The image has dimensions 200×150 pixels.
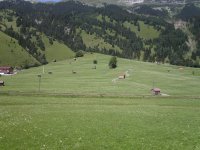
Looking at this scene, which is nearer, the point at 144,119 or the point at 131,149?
the point at 131,149

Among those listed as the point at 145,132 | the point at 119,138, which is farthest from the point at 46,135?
the point at 145,132

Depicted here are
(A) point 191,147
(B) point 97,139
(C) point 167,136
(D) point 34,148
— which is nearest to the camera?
(D) point 34,148

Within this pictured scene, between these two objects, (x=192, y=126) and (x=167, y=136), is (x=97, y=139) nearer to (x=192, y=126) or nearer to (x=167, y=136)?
(x=167, y=136)

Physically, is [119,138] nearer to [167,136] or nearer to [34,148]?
[167,136]

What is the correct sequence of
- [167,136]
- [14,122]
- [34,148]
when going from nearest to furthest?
[34,148] < [167,136] < [14,122]

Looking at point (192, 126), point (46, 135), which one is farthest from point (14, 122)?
point (192, 126)

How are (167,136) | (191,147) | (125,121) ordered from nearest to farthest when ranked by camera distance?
(191,147) → (167,136) → (125,121)

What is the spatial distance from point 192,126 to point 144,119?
23.0 feet

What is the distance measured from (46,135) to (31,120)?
32.6ft

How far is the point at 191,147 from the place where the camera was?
1172 inches

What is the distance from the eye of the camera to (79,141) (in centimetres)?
3109

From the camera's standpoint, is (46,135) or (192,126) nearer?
(46,135)

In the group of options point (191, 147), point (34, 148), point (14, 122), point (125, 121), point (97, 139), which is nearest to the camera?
point (34, 148)

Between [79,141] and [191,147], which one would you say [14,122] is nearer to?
[79,141]
